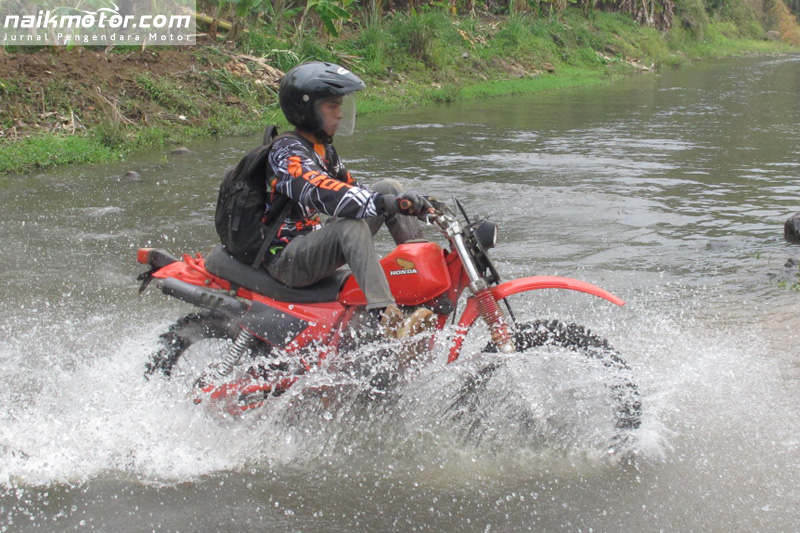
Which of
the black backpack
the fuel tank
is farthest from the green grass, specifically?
the fuel tank

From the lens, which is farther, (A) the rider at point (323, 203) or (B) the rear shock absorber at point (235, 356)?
(B) the rear shock absorber at point (235, 356)

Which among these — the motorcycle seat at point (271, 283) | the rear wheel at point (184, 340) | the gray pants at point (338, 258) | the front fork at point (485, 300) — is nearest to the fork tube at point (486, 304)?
the front fork at point (485, 300)

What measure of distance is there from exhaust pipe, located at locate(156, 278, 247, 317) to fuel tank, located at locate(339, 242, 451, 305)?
32.1 inches

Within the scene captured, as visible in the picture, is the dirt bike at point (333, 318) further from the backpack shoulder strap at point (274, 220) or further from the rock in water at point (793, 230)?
the rock in water at point (793, 230)

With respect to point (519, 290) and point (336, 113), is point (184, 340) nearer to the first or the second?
point (336, 113)

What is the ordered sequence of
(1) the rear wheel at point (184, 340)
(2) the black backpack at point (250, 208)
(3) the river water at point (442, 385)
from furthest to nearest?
1. (1) the rear wheel at point (184, 340)
2. (2) the black backpack at point (250, 208)
3. (3) the river water at point (442, 385)

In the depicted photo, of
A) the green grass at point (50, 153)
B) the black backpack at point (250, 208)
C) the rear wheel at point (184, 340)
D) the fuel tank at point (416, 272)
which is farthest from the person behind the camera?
the green grass at point (50, 153)

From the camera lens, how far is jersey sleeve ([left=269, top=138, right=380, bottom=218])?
12.1ft

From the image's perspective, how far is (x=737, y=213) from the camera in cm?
842

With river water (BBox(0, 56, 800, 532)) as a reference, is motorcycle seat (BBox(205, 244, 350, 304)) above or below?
above

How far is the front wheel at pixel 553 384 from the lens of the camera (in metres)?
3.79

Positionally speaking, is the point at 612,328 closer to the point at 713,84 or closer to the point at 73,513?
the point at 73,513

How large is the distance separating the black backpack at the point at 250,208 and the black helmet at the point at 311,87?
0.45ft

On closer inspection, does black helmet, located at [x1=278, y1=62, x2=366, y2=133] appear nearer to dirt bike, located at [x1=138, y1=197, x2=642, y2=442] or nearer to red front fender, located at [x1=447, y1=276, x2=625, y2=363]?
dirt bike, located at [x1=138, y1=197, x2=642, y2=442]
